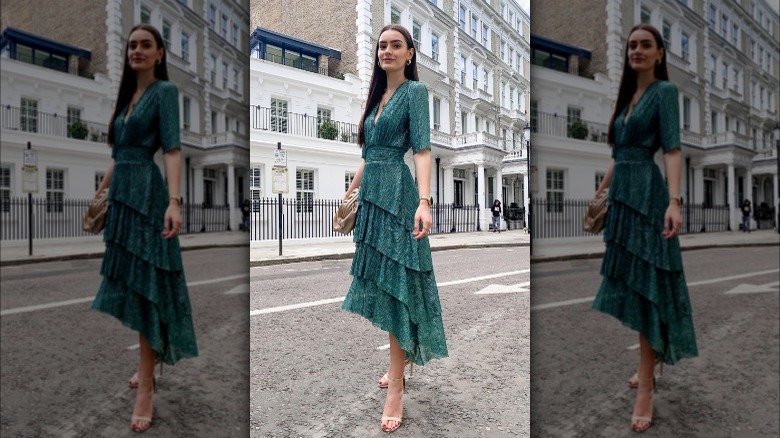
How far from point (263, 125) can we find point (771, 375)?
1693 mm

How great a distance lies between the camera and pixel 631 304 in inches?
31.6

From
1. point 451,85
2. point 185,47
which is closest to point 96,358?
point 185,47

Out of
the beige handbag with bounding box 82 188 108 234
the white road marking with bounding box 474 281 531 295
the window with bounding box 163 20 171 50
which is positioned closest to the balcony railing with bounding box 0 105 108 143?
the beige handbag with bounding box 82 188 108 234

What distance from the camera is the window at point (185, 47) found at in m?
0.87

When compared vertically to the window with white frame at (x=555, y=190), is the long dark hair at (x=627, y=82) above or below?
above

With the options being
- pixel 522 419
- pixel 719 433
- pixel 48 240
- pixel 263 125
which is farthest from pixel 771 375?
pixel 263 125

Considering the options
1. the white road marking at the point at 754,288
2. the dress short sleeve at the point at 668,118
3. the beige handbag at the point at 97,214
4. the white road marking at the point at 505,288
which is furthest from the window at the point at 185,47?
the white road marking at the point at 505,288

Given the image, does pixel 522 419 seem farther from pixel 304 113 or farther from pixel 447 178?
pixel 304 113

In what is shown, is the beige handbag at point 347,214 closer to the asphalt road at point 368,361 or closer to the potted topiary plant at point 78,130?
the asphalt road at point 368,361

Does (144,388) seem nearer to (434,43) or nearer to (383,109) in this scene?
(383,109)

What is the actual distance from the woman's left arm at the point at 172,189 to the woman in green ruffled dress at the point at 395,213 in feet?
2.23

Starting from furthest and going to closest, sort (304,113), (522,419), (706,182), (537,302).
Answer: (304,113) → (522,419) → (537,302) → (706,182)

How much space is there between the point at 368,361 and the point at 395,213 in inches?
27.2

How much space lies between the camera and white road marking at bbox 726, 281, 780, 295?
77 cm
